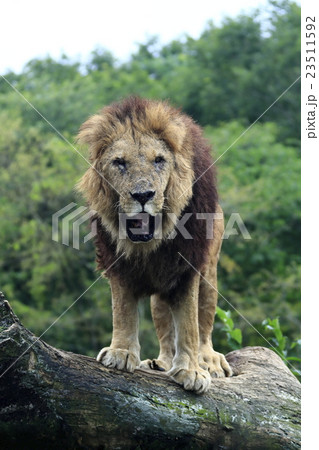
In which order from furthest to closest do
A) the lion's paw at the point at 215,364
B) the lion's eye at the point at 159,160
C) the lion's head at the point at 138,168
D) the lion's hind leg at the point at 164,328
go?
the lion's hind leg at the point at 164,328 → the lion's paw at the point at 215,364 → the lion's eye at the point at 159,160 → the lion's head at the point at 138,168

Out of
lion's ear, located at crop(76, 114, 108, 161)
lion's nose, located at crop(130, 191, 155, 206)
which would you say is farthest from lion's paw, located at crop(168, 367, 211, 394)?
lion's ear, located at crop(76, 114, 108, 161)

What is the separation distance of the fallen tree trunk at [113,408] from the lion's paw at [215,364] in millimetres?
526

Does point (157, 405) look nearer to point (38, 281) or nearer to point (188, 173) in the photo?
point (188, 173)

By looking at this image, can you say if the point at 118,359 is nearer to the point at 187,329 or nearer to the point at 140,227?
the point at 187,329

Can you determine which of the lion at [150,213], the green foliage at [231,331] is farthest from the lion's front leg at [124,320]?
the green foliage at [231,331]

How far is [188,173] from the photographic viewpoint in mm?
5668

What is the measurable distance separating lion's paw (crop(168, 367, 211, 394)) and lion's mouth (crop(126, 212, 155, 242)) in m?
0.97

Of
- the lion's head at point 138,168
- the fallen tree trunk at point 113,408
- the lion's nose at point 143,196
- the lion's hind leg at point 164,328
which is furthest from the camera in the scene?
the lion's hind leg at point 164,328

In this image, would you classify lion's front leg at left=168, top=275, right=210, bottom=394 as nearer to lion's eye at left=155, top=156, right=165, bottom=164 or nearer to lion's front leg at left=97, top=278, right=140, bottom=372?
lion's front leg at left=97, top=278, right=140, bottom=372

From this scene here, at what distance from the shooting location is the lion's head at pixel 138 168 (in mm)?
5297

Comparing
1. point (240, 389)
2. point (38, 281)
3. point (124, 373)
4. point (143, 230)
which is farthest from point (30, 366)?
point (38, 281)

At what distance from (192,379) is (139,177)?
1432 millimetres

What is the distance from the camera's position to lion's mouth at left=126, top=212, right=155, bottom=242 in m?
5.38

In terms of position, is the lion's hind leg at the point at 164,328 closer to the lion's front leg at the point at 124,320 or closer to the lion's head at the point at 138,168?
the lion's front leg at the point at 124,320
